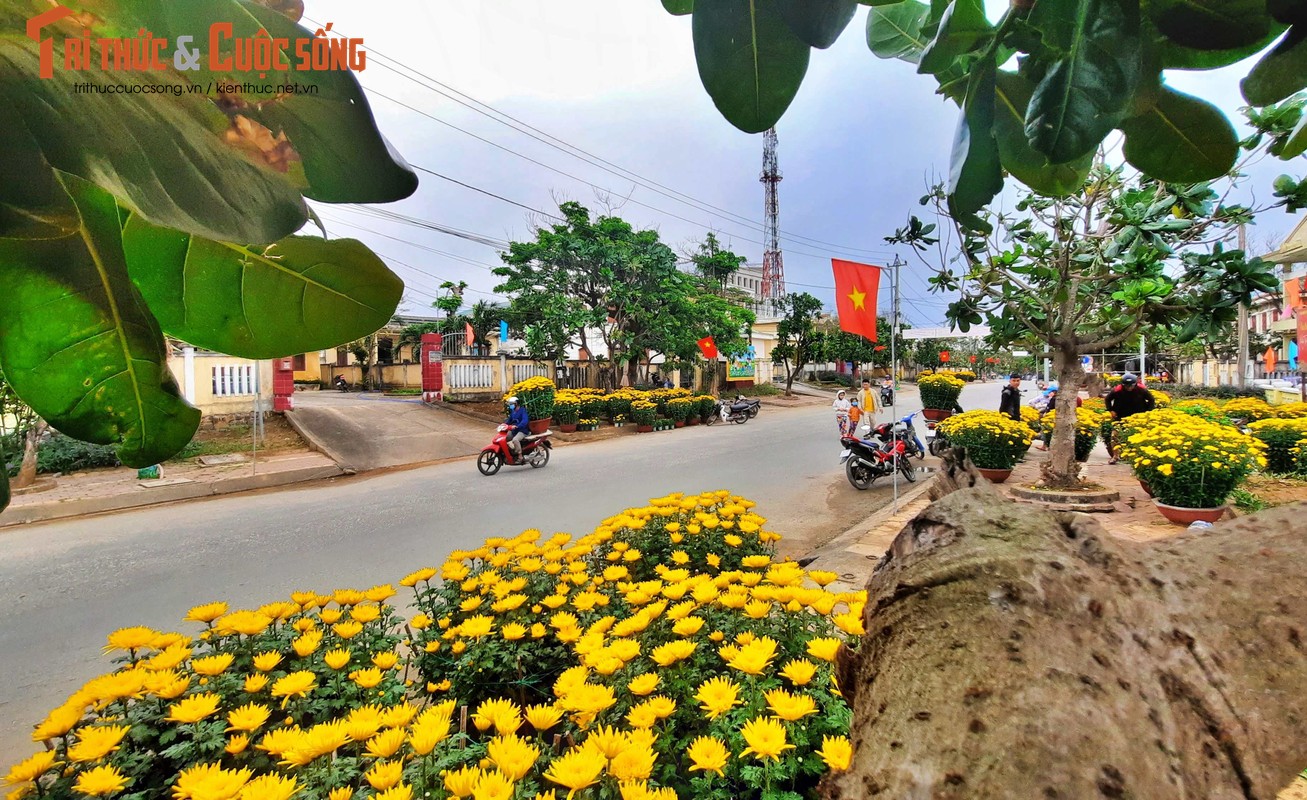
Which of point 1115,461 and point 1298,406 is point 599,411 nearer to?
point 1115,461

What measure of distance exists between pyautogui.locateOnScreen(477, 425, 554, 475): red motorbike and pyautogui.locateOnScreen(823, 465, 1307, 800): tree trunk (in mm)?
7481

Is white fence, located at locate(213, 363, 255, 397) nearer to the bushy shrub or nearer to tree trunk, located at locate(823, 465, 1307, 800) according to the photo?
the bushy shrub

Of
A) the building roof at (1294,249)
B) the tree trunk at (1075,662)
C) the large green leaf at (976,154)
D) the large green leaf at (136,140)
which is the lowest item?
the tree trunk at (1075,662)

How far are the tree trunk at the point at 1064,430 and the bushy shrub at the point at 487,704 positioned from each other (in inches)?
177

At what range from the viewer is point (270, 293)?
383 millimetres

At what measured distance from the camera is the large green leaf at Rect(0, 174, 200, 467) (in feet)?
0.87

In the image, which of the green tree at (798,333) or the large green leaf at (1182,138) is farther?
the green tree at (798,333)

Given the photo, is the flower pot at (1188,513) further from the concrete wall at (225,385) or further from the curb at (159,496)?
the concrete wall at (225,385)

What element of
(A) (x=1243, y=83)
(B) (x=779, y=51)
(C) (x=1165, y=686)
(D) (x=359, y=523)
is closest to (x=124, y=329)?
(B) (x=779, y=51)

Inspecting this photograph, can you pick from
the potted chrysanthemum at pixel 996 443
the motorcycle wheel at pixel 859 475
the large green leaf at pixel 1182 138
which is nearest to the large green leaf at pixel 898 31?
the large green leaf at pixel 1182 138

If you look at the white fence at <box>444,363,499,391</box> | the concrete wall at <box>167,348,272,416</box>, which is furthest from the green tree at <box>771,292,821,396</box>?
the concrete wall at <box>167,348,272,416</box>

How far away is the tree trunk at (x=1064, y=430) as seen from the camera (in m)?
5.06

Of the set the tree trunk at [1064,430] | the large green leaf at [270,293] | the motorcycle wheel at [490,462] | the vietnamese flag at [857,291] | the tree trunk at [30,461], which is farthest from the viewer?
the motorcycle wheel at [490,462]

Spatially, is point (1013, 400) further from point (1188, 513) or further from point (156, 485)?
point (156, 485)
